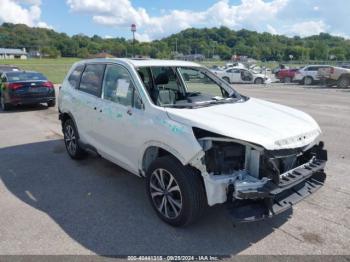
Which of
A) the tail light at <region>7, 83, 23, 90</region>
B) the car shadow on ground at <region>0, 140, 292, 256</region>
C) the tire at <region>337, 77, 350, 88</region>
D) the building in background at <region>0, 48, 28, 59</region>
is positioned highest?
the building in background at <region>0, 48, 28, 59</region>

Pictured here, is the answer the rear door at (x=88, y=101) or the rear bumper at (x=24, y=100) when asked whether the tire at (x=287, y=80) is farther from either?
the rear door at (x=88, y=101)

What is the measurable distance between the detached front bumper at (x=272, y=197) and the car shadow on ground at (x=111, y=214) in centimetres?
38

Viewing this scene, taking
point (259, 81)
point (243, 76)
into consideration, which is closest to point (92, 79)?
point (259, 81)

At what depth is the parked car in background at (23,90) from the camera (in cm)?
1199

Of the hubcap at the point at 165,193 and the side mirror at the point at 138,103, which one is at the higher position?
the side mirror at the point at 138,103

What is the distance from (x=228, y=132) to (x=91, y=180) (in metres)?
2.70

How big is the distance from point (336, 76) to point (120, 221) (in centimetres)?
2369

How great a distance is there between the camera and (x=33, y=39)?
13525 cm

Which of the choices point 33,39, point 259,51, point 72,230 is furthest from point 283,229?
point 33,39

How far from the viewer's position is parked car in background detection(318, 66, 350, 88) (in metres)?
23.3

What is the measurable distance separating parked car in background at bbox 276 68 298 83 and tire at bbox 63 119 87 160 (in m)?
27.5

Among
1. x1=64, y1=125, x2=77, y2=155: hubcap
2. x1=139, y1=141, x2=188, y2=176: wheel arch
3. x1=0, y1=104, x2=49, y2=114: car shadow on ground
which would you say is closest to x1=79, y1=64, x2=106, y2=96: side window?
x1=64, y1=125, x2=77, y2=155: hubcap

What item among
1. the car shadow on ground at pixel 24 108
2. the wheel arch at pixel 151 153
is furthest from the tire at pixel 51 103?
the wheel arch at pixel 151 153

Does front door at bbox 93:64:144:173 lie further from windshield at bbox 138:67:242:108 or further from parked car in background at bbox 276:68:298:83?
parked car in background at bbox 276:68:298:83
